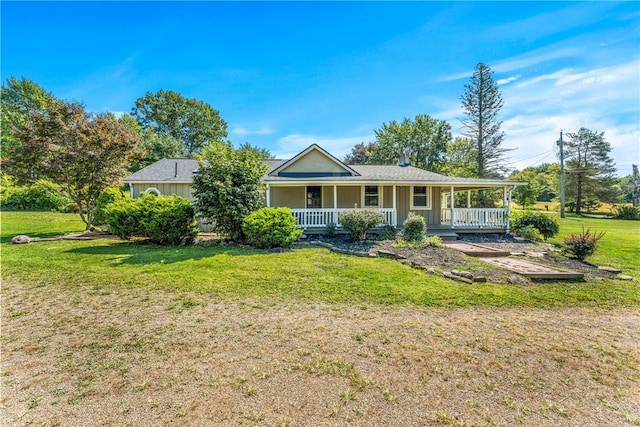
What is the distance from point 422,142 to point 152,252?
3354 centimetres

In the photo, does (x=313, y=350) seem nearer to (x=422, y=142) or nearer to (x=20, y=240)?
(x=20, y=240)

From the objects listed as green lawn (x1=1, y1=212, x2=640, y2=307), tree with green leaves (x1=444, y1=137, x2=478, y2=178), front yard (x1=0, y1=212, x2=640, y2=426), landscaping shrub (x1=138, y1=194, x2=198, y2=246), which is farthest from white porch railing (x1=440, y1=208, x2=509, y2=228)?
tree with green leaves (x1=444, y1=137, x2=478, y2=178)

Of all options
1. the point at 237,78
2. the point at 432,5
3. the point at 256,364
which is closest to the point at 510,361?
the point at 256,364

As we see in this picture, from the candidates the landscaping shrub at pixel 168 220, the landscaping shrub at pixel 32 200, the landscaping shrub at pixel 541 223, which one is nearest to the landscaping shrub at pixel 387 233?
the landscaping shrub at pixel 541 223

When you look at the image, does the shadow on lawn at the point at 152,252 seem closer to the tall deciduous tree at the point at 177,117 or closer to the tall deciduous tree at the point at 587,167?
the tall deciduous tree at the point at 177,117

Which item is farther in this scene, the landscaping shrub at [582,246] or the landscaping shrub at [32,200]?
the landscaping shrub at [32,200]

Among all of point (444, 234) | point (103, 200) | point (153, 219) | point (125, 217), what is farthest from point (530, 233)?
point (103, 200)

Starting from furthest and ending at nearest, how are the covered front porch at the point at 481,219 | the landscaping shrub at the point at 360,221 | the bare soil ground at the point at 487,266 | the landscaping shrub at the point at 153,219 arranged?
the covered front porch at the point at 481,219 → the landscaping shrub at the point at 360,221 → the landscaping shrub at the point at 153,219 → the bare soil ground at the point at 487,266

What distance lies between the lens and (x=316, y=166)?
15109mm

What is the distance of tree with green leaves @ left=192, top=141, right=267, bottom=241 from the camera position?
1027cm

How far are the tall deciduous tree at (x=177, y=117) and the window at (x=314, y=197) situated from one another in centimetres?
2997

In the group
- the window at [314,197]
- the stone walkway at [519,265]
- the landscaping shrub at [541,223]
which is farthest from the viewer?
the window at [314,197]

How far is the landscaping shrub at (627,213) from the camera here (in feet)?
96.1

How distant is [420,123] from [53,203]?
37.5 meters
